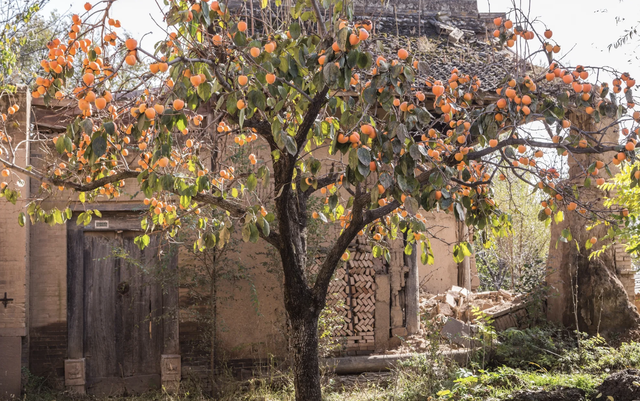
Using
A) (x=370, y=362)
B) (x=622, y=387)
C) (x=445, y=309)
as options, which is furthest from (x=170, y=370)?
(x=622, y=387)

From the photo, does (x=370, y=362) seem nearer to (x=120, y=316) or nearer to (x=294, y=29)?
(x=120, y=316)

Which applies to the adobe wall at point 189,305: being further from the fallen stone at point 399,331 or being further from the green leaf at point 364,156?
the green leaf at point 364,156

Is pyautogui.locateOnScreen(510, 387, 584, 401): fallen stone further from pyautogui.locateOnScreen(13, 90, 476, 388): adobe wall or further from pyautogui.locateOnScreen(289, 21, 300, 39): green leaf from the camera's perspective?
pyautogui.locateOnScreen(289, 21, 300, 39): green leaf

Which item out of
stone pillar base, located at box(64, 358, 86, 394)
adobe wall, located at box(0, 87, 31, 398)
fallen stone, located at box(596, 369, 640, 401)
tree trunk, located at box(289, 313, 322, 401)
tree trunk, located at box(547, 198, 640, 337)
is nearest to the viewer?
tree trunk, located at box(289, 313, 322, 401)

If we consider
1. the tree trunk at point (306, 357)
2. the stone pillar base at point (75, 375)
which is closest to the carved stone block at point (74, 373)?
the stone pillar base at point (75, 375)

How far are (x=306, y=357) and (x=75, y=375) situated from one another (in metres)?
3.91

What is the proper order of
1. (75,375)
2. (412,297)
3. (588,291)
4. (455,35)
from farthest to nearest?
(455,35), (412,297), (588,291), (75,375)

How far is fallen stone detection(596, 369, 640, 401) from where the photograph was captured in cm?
475

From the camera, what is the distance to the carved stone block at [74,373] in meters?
7.12

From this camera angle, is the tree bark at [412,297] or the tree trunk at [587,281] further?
the tree bark at [412,297]

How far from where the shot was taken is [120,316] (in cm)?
747

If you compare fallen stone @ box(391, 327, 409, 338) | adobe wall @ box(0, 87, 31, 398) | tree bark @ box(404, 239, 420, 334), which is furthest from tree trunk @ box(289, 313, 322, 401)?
adobe wall @ box(0, 87, 31, 398)

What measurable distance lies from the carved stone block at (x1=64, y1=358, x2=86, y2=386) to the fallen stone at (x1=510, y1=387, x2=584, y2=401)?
16.1 feet

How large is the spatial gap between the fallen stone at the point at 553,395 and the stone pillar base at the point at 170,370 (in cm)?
393
